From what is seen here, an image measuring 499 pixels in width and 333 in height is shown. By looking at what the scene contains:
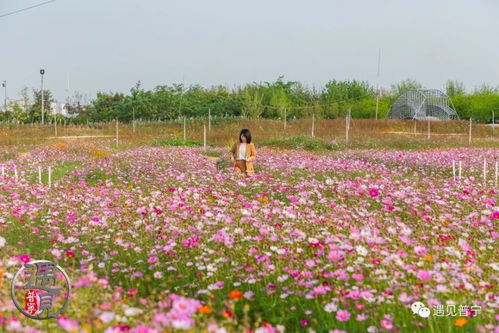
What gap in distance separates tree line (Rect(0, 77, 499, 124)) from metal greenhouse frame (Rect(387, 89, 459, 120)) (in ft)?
9.80

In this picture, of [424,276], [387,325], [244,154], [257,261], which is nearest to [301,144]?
[244,154]

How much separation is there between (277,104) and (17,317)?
1728 inches

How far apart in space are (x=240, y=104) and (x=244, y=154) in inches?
1395

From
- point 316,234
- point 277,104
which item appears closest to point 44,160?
point 316,234

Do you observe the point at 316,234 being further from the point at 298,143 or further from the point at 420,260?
the point at 298,143

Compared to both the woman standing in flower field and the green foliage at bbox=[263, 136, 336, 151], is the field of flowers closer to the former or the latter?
the woman standing in flower field

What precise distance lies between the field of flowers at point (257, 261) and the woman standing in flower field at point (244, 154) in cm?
284

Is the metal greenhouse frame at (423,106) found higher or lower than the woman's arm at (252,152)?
higher

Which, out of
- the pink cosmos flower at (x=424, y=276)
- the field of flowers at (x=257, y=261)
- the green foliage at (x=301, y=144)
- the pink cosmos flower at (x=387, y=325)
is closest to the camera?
the pink cosmos flower at (x=387, y=325)

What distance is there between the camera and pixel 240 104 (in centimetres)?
4634

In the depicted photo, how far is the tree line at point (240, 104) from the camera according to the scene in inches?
1838

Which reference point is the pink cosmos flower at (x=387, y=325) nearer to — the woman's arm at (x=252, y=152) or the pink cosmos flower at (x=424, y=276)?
the pink cosmos flower at (x=424, y=276)

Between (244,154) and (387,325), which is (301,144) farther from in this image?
(387,325)

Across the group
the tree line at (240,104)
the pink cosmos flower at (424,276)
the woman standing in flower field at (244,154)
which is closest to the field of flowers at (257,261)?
the pink cosmos flower at (424,276)
